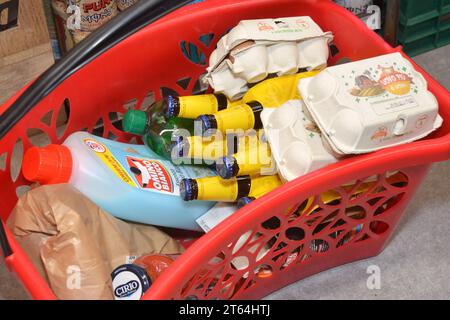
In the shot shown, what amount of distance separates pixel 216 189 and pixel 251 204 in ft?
0.44

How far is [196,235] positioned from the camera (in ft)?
3.22

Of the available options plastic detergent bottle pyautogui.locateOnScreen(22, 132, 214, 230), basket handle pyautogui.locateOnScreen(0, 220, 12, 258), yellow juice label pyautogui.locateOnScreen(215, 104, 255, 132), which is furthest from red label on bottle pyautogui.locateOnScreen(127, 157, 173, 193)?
basket handle pyautogui.locateOnScreen(0, 220, 12, 258)

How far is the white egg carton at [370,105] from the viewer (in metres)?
0.74

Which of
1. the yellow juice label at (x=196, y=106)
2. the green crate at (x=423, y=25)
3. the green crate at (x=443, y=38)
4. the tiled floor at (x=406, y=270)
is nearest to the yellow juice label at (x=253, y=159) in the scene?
the yellow juice label at (x=196, y=106)

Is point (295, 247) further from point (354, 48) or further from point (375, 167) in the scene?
point (354, 48)

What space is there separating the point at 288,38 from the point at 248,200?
0.81ft

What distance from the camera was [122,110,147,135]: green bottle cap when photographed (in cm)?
92

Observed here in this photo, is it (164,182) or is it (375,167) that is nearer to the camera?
(375,167)

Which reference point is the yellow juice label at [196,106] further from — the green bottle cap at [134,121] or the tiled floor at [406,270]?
the tiled floor at [406,270]

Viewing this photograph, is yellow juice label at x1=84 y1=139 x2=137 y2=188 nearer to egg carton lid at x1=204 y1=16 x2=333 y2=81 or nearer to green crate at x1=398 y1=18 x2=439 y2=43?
egg carton lid at x1=204 y1=16 x2=333 y2=81

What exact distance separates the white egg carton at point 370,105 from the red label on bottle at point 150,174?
224 mm

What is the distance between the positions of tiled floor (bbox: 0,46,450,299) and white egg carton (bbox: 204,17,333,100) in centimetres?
31

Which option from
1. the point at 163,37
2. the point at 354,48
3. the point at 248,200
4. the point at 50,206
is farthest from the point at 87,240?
the point at 354,48

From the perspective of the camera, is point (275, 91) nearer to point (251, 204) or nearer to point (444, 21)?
point (251, 204)
